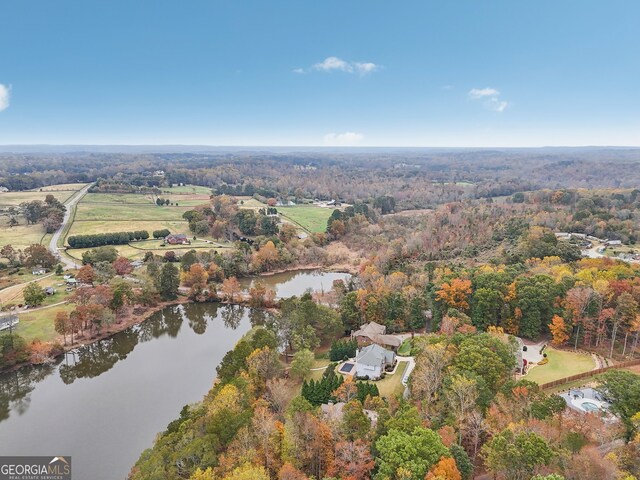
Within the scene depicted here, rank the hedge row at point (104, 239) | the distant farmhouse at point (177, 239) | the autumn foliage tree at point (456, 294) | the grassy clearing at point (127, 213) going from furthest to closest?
the grassy clearing at point (127, 213)
the distant farmhouse at point (177, 239)
the hedge row at point (104, 239)
the autumn foliage tree at point (456, 294)

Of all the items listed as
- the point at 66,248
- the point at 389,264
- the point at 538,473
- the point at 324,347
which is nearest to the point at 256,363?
the point at 324,347

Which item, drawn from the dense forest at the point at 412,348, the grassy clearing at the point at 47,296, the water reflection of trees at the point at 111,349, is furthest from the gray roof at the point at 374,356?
the grassy clearing at the point at 47,296

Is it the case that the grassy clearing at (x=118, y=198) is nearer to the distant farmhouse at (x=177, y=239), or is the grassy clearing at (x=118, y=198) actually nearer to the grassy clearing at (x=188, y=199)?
the grassy clearing at (x=188, y=199)

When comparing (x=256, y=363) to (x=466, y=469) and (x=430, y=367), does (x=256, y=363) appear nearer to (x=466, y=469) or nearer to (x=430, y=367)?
(x=430, y=367)

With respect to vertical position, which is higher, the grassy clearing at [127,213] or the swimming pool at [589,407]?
the grassy clearing at [127,213]

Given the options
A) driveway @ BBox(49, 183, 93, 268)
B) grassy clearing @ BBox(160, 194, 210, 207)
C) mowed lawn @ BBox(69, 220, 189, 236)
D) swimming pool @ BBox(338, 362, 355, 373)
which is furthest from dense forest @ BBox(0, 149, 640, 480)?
grassy clearing @ BBox(160, 194, 210, 207)

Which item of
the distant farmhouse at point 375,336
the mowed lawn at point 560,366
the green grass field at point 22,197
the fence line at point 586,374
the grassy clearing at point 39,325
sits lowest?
the grassy clearing at point 39,325
